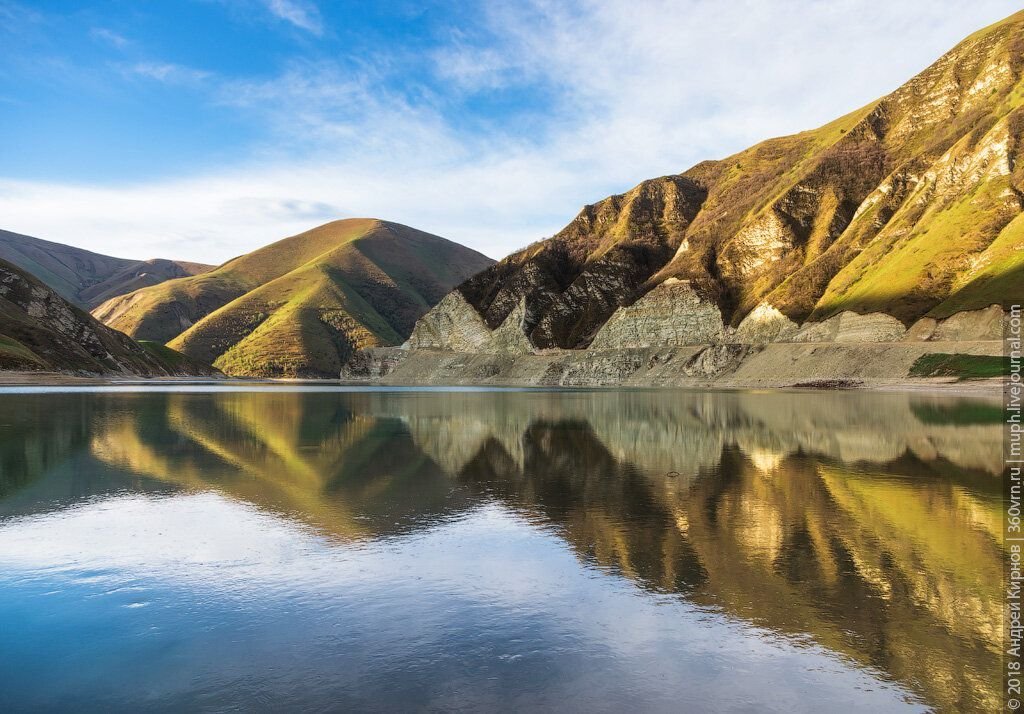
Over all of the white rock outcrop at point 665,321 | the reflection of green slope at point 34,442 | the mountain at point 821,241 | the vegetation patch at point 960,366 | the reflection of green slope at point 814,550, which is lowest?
the reflection of green slope at point 34,442

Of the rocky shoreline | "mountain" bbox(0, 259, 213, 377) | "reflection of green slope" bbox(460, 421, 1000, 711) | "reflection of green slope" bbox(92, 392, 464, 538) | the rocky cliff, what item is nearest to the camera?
"reflection of green slope" bbox(460, 421, 1000, 711)

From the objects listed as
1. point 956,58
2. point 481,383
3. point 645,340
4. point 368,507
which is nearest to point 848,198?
point 956,58

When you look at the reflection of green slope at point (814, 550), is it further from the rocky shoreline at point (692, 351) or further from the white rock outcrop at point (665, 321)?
the white rock outcrop at point (665, 321)

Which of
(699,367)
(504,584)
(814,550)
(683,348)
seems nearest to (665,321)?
(683,348)

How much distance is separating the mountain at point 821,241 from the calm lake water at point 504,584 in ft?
307

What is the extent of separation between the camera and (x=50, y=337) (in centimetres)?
14075

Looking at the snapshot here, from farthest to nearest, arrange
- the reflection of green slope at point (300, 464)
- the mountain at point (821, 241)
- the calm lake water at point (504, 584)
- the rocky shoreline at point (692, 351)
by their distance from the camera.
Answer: the mountain at point (821, 241), the rocky shoreline at point (692, 351), the reflection of green slope at point (300, 464), the calm lake water at point (504, 584)

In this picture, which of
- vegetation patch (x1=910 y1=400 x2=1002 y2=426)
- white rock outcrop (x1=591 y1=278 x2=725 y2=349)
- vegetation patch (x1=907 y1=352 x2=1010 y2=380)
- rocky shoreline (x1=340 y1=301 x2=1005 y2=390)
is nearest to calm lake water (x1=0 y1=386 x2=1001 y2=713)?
vegetation patch (x1=910 y1=400 x2=1002 y2=426)

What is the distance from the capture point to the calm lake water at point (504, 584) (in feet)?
25.2

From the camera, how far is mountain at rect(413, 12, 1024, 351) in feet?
351

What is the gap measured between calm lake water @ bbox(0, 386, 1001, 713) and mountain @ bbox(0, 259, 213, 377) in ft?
414

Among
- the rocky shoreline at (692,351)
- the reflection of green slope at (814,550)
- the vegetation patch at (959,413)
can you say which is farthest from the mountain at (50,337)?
the vegetation patch at (959,413)

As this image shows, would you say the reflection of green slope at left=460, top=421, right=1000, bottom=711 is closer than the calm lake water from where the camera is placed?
No

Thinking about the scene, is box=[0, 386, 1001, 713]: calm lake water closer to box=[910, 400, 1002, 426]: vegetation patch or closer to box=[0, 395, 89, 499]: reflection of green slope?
box=[0, 395, 89, 499]: reflection of green slope
